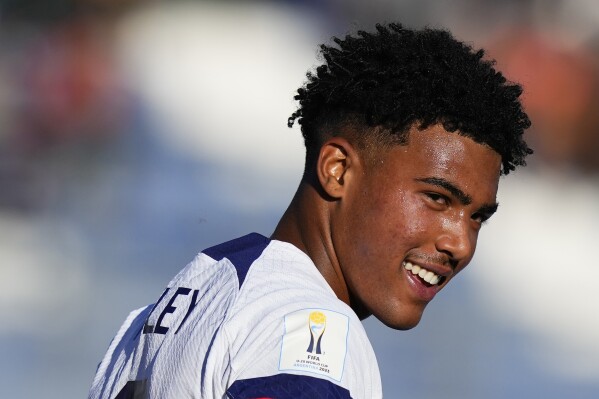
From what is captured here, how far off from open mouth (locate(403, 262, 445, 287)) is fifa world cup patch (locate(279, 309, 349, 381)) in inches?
16.7

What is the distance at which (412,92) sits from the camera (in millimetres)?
2184

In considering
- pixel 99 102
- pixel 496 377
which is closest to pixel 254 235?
pixel 496 377

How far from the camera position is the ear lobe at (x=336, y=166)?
2256 mm

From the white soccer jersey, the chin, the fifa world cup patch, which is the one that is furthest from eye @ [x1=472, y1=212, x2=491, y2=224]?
the fifa world cup patch

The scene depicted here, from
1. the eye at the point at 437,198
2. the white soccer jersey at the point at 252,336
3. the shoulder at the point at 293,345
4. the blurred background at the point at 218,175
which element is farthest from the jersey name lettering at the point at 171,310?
the blurred background at the point at 218,175

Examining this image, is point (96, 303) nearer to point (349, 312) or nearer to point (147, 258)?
point (147, 258)

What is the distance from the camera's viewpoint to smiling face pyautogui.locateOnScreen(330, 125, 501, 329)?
7.14ft

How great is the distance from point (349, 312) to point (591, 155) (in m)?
5.06

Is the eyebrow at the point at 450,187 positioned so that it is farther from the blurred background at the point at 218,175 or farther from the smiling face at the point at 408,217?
the blurred background at the point at 218,175

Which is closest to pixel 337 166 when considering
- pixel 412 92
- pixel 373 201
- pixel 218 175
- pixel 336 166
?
pixel 336 166

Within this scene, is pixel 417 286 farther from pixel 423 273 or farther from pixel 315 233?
pixel 315 233

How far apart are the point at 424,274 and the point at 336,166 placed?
0.29 m

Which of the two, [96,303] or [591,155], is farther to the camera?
[591,155]

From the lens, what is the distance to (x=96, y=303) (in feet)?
18.0
